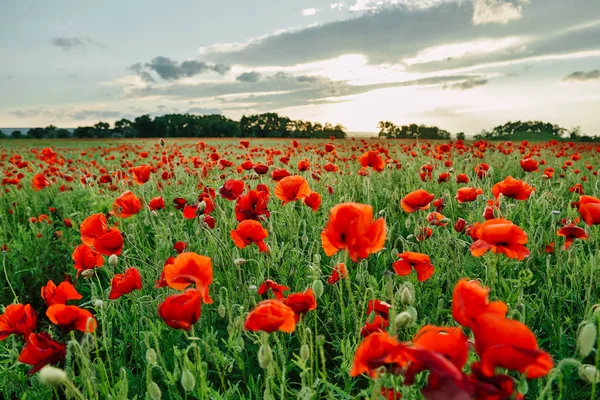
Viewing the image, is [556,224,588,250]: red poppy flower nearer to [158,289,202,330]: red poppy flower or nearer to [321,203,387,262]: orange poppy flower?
[321,203,387,262]: orange poppy flower

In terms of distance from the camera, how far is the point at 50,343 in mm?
1221

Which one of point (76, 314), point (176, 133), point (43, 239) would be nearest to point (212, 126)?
point (176, 133)

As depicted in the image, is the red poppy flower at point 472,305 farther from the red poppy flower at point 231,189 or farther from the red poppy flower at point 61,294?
the red poppy flower at point 231,189

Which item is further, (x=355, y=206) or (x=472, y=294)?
(x=355, y=206)

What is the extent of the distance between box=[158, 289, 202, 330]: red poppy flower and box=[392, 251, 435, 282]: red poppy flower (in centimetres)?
97

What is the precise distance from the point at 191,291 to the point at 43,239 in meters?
3.59

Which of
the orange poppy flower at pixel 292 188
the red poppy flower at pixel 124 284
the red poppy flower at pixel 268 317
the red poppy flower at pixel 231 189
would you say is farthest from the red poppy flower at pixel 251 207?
the red poppy flower at pixel 268 317

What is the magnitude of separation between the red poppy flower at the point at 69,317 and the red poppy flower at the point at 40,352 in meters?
0.11

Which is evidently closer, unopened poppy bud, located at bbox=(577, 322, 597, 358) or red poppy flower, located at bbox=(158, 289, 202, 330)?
unopened poppy bud, located at bbox=(577, 322, 597, 358)

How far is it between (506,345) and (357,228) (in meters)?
0.49

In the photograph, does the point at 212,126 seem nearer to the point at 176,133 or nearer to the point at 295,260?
the point at 176,133

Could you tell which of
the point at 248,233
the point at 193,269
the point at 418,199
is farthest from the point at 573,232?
the point at 193,269

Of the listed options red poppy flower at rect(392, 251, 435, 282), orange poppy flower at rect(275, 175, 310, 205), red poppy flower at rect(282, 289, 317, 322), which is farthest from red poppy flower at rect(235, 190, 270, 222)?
red poppy flower at rect(282, 289, 317, 322)

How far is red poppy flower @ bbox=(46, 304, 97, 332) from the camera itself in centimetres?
134
